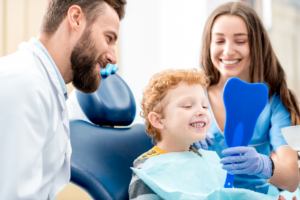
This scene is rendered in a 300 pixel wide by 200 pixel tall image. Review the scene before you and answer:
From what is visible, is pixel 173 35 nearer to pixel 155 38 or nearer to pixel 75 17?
pixel 155 38

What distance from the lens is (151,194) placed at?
1005mm

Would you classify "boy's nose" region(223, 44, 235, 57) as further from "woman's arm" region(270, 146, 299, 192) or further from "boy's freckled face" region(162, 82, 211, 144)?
"woman's arm" region(270, 146, 299, 192)

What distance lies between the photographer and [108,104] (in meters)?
1.32

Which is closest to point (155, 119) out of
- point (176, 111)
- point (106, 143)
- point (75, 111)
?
point (176, 111)

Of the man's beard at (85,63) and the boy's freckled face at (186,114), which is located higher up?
the man's beard at (85,63)

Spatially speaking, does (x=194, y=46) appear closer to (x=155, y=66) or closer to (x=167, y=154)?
(x=155, y=66)

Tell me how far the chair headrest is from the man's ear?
32 centimetres

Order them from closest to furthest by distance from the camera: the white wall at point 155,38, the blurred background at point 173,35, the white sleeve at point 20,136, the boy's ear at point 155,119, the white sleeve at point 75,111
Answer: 1. the white sleeve at point 20,136
2. the boy's ear at point 155,119
3. the white sleeve at point 75,111
4. the blurred background at point 173,35
5. the white wall at point 155,38

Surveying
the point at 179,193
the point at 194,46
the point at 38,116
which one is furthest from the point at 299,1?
the point at 38,116

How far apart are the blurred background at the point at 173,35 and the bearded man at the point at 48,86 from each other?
1644 millimetres

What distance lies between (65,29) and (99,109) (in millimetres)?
383

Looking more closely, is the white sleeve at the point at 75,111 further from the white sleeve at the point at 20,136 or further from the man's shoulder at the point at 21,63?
the white sleeve at the point at 20,136

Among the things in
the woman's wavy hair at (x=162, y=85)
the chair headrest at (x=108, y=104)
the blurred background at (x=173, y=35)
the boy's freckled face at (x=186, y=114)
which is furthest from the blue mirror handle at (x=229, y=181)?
the blurred background at (x=173, y=35)

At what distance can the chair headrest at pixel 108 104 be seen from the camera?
1.31m
